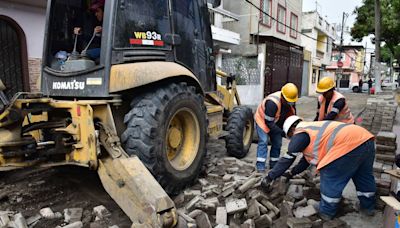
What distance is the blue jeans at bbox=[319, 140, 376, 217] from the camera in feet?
11.3

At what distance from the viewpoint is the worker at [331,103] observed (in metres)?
4.98

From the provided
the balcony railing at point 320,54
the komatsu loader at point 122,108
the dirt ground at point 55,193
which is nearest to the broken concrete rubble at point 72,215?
the dirt ground at point 55,193

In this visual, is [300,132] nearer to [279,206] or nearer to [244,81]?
[279,206]

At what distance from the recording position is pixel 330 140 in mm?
3459

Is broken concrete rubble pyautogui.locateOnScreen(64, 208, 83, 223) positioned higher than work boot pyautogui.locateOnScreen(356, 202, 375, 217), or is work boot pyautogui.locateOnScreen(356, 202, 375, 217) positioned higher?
broken concrete rubble pyautogui.locateOnScreen(64, 208, 83, 223)

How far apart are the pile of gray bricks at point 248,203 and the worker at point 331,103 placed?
41.4 inches

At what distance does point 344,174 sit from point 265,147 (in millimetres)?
1733

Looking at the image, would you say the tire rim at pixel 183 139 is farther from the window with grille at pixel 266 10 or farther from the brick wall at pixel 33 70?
the window with grille at pixel 266 10

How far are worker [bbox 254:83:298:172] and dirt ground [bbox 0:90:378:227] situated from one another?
2.46m

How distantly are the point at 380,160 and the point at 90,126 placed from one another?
13.4 feet

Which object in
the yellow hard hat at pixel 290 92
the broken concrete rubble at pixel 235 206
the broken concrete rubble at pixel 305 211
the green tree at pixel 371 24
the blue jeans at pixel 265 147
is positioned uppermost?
the green tree at pixel 371 24

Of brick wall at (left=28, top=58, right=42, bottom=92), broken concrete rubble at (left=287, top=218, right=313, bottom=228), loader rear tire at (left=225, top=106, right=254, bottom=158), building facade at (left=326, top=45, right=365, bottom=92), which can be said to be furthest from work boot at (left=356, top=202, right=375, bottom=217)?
building facade at (left=326, top=45, right=365, bottom=92)

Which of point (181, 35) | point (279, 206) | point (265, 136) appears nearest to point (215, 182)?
point (279, 206)

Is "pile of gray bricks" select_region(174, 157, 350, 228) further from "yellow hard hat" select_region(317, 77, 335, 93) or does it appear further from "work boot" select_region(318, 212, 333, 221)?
"yellow hard hat" select_region(317, 77, 335, 93)
